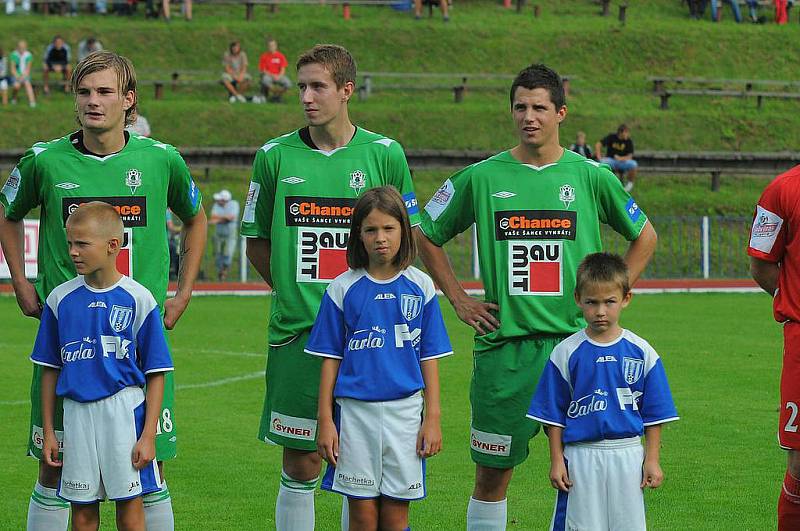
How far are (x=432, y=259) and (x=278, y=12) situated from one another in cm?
3680

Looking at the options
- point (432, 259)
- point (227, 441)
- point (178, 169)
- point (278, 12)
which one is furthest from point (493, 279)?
point (278, 12)

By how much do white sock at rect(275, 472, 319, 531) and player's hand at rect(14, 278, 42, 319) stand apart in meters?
1.47

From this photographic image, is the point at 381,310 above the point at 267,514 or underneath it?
above

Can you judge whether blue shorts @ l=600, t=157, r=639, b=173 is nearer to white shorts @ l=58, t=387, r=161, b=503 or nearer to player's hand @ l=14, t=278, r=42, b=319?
player's hand @ l=14, t=278, r=42, b=319

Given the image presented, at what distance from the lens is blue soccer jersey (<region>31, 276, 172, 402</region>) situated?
586 centimetres

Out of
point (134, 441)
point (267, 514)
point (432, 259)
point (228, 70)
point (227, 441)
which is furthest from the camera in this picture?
point (228, 70)

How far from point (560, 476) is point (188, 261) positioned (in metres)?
2.10

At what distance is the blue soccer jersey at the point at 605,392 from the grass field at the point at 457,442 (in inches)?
83.6

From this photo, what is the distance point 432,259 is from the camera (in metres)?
6.96

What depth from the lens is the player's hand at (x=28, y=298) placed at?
250 inches

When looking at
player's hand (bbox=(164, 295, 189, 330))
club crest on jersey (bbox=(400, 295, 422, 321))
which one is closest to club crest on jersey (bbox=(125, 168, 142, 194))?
player's hand (bbox=(164, 295, 189, 330))

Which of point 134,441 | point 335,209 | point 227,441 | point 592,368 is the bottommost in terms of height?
point 227,441

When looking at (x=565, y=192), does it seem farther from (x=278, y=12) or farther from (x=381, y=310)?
(x=278, y=12)

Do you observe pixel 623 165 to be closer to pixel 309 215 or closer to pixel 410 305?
pixel 309 215
